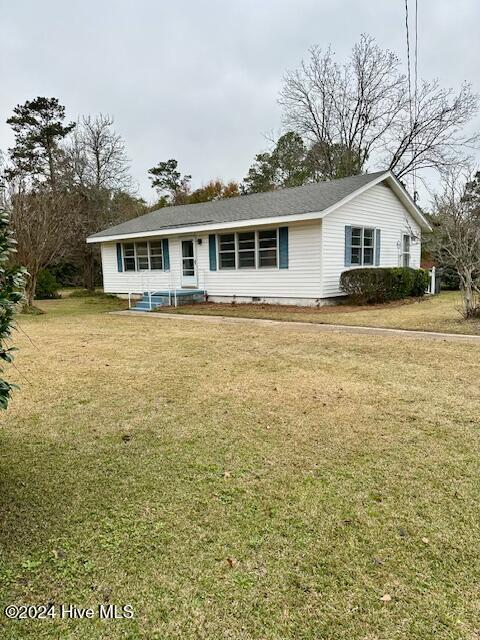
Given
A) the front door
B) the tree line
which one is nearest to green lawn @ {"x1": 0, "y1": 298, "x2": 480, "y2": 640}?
the front door

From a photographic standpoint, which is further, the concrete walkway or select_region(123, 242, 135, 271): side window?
select_region(123, 242, 135, 271): side window

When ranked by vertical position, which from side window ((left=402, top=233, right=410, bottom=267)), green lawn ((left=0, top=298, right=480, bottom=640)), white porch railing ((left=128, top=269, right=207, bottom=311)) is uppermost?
side window ((left=402, top=233, right=410, bottom=267))

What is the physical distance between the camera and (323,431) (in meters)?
3.64

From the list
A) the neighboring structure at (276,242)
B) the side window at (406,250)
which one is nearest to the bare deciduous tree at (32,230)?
the neighboring structure at (276,242)

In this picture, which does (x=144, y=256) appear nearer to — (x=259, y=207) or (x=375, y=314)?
(x=259, y=207)

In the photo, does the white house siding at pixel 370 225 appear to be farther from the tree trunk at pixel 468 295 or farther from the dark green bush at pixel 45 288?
the dark green bush at pixel 45 288

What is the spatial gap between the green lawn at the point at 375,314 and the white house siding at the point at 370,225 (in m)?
1.35

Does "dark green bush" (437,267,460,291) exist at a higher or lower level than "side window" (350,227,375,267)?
lower

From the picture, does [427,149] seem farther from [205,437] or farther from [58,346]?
[205,437]

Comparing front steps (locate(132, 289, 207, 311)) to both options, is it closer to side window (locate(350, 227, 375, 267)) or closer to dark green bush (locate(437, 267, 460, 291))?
side window (locate(350, 227, 375, 267))

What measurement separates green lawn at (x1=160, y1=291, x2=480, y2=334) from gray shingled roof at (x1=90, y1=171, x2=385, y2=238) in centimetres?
288

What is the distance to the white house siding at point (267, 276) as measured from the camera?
41.8 ft

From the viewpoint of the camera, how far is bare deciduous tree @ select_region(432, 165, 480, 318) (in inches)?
369

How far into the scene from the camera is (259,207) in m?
14.5
